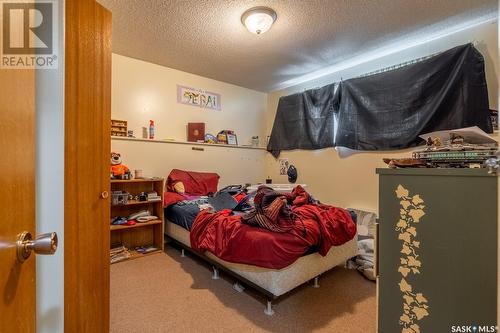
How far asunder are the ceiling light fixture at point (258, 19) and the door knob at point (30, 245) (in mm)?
2397

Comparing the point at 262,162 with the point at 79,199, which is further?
the point at 262,162

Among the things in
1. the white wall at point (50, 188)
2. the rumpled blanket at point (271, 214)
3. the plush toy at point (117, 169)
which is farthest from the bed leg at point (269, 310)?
the plush toy at point (117, 169)

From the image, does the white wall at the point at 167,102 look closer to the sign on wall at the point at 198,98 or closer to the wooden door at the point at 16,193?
the sign on wall at the point at 198,98

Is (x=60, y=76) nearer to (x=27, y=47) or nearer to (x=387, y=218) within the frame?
(x=27, y=47)

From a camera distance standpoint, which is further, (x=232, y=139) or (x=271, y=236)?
(x=232, y=139)

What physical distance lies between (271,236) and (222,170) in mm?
2593

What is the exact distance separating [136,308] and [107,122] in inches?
59.1

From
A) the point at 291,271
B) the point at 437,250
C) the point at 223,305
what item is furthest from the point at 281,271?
the point at 437,250

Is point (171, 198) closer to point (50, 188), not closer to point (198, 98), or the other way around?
point (198, 98)

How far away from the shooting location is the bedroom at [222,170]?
0.91 m

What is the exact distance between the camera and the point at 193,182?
3.64 meters

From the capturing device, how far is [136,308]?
6.19ft

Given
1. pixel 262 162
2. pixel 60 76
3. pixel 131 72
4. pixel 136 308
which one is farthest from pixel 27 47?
pixel 262 162

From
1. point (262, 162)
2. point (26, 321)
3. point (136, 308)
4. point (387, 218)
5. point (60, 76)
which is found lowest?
point (136, 308)
